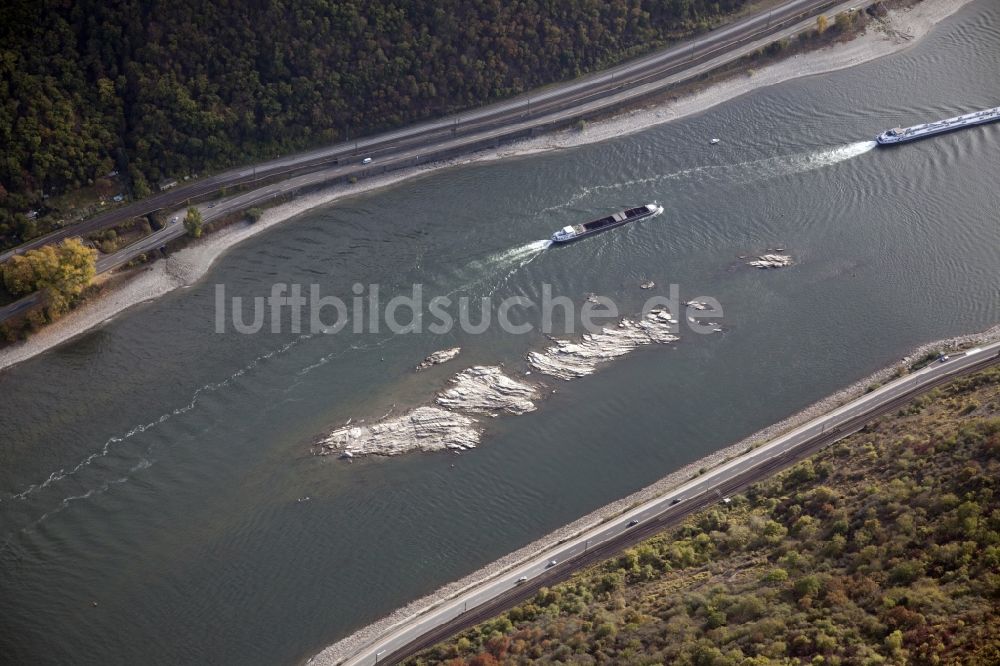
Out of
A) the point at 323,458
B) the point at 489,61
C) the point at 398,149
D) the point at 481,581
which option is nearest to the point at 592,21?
the point at 489,61

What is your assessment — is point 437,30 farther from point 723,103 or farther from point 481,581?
point 481,581

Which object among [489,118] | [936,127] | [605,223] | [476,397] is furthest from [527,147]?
[936,127]

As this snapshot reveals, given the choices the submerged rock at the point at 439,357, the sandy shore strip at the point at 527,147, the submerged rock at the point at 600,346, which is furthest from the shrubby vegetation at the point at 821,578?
the sandy shore strip at the point at 527,147

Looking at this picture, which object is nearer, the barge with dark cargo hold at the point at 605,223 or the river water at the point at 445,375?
the river water at the point at 445,375

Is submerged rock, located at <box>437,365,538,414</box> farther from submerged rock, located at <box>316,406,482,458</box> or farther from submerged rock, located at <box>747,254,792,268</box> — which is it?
submerged rock, located at <box>747,254,792,268</box>

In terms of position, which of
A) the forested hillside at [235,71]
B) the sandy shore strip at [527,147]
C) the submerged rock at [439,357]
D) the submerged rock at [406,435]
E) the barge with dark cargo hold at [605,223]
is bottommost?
the submerged rock at [406,435]

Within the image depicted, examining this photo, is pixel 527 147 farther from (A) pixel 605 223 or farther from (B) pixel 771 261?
(B) pixel 771 261

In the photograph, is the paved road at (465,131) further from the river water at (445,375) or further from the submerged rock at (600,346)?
the submerged rock at (600,346)
